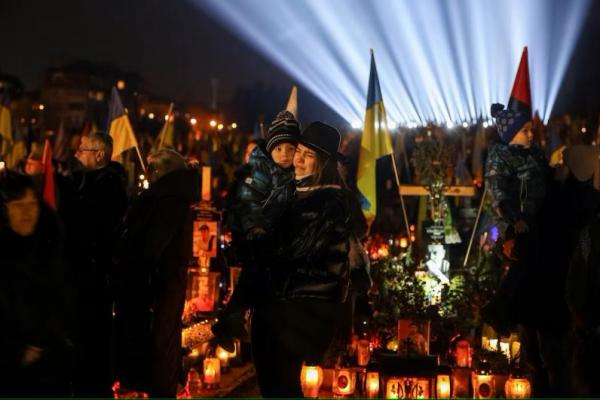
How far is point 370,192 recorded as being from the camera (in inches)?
481

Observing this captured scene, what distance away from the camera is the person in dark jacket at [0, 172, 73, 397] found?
5.63 metres

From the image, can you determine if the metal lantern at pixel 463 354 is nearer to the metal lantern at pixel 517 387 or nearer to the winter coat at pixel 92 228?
the metal lantern at pixel 517 387

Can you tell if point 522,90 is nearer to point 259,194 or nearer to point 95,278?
point 259,194

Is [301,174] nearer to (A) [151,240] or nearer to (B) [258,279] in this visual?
(B) [258,279]

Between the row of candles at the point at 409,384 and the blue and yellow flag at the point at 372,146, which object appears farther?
the blue and yellow flag at the point at 372,146

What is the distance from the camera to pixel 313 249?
21.2 ft

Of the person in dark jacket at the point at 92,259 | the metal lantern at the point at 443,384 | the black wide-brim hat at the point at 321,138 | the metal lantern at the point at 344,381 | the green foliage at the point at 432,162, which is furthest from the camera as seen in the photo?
the green foliage at the point at 432,162

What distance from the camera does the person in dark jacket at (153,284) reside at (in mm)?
7043

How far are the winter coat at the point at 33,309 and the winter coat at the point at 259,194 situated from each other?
1.46m

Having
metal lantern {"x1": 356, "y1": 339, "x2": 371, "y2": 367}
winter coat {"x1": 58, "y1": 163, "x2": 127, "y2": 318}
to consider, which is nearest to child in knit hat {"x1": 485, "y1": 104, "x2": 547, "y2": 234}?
metal lantern {"x1": 356, "y1": 339, "x2": 371, "y2": 367}

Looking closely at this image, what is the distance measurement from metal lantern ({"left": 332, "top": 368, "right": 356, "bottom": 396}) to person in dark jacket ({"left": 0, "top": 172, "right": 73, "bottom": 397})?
4198 millimetres

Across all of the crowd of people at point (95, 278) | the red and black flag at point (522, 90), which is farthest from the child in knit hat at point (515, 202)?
the crowd of people at point (95, 278)

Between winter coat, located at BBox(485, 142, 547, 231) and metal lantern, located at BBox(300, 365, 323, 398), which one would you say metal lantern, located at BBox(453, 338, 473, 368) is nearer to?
metal lantern, located at BBox(300, 365, 323, 398)

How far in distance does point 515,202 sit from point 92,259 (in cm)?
335
